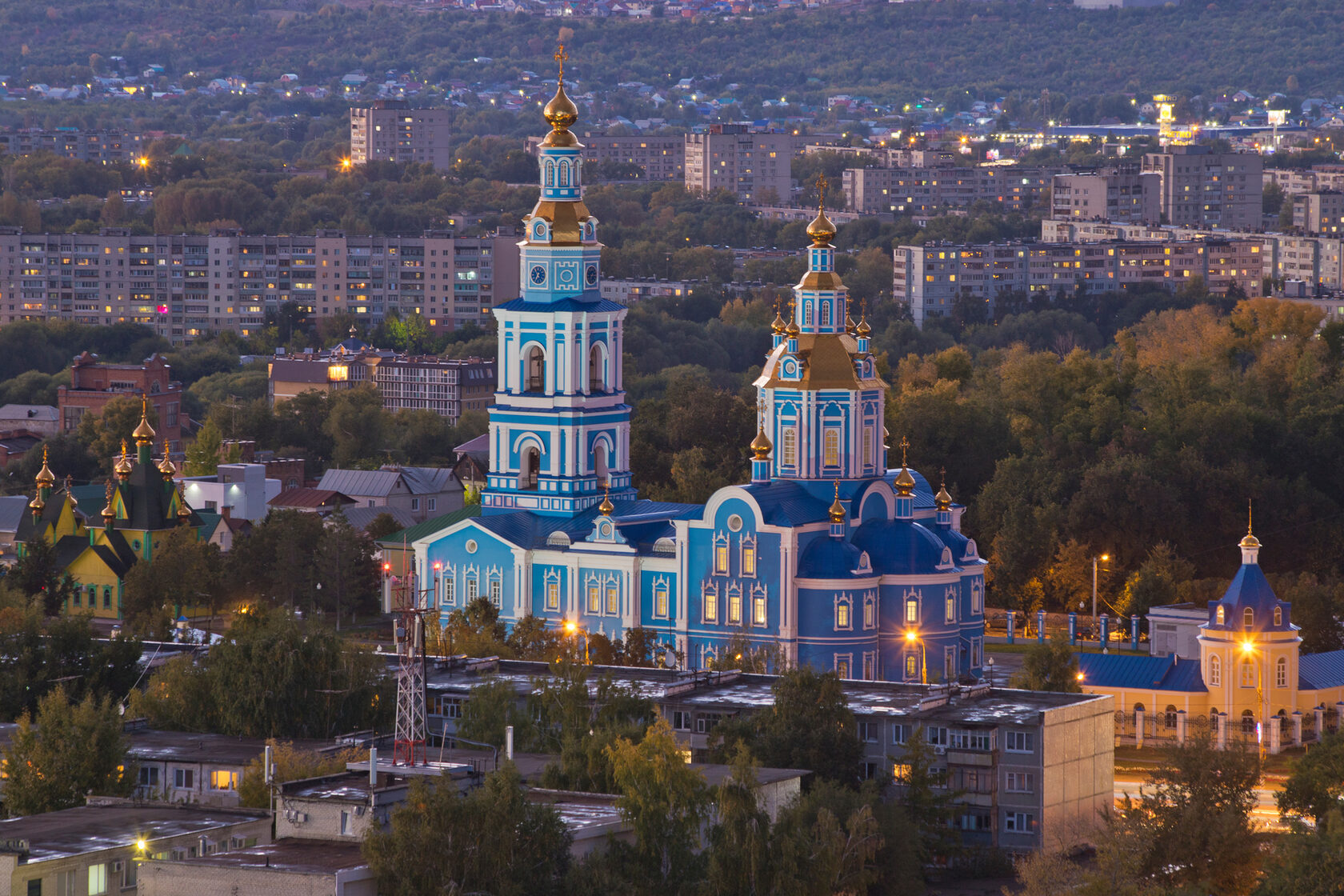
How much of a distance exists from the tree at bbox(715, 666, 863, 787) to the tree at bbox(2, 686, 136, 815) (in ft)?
32.5

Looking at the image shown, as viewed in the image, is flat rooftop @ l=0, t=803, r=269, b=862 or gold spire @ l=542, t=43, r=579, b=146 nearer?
flat rooftop @ l=0, t=803, r=269, b=862

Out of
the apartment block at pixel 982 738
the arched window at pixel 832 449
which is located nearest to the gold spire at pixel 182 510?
the arched window at pixel 832 449

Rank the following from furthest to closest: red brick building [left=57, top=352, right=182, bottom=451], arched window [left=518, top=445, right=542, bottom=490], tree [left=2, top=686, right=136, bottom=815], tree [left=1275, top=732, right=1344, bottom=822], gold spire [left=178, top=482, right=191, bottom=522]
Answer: red brick building [left=57, top=352, right=182, bottom=451], gold spire [left=178, top=482, right=191, bottom=522], arched window [left=518, top=445, right=542, bottom=490], tree [left=1275, top=732, right=1344, bottom=822], tree [left=2, top=686, right=136, bottom=815]

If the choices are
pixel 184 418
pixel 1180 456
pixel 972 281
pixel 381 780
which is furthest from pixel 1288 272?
pixel 381 780

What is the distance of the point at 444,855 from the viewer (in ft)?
113

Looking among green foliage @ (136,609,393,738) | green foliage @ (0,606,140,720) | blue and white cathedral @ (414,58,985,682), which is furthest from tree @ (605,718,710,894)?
blue and white cathedral @ (414,58,985,682)

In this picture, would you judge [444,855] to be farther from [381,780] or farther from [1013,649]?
[1013,649]

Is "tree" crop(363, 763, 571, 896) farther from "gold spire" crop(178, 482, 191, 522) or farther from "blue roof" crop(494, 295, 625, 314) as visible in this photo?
"gold spire" crop(178, 482, 191, 522)

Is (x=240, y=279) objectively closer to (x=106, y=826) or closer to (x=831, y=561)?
(x=831, y=561)

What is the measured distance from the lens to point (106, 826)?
122 feet

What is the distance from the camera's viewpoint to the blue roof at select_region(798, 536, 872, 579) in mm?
59938

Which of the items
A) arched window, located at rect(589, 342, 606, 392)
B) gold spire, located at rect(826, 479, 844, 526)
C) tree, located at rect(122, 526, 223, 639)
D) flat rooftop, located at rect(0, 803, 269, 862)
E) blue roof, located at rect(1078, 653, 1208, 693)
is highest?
arched window, located at rect(589, 342, 606, 392)

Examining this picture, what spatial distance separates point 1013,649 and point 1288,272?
10998cm

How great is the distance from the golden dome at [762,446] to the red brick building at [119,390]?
5476 centimetres
